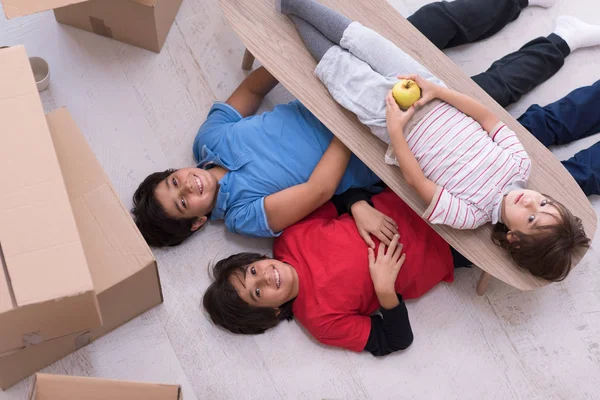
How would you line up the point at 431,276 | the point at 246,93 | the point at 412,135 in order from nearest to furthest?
the point at 412,135 → the point at 431,276 → the point at 246,93

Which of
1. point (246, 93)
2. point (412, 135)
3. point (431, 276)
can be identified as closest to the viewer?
point (412, 135)

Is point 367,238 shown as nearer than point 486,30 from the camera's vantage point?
Yes

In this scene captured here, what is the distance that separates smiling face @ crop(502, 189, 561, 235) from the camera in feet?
4.24

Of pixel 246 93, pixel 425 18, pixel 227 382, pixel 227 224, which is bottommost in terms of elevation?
pixel 227 382

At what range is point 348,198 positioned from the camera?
59.8 inches

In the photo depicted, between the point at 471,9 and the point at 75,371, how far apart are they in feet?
4.41

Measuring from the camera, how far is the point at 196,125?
1.65 m

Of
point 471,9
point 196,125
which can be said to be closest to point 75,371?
point 196,125

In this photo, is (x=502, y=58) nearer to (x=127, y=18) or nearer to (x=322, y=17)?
(x=322, y=17)

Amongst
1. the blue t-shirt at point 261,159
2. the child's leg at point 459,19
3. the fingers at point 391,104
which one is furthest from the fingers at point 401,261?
the child's leg at point 459,19

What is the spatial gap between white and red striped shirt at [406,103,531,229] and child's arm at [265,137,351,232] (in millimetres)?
172

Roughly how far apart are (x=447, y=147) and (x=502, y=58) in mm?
474

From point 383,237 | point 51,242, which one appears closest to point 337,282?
point 383,237

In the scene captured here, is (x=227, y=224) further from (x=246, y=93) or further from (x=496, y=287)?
(x=496, y=287)
